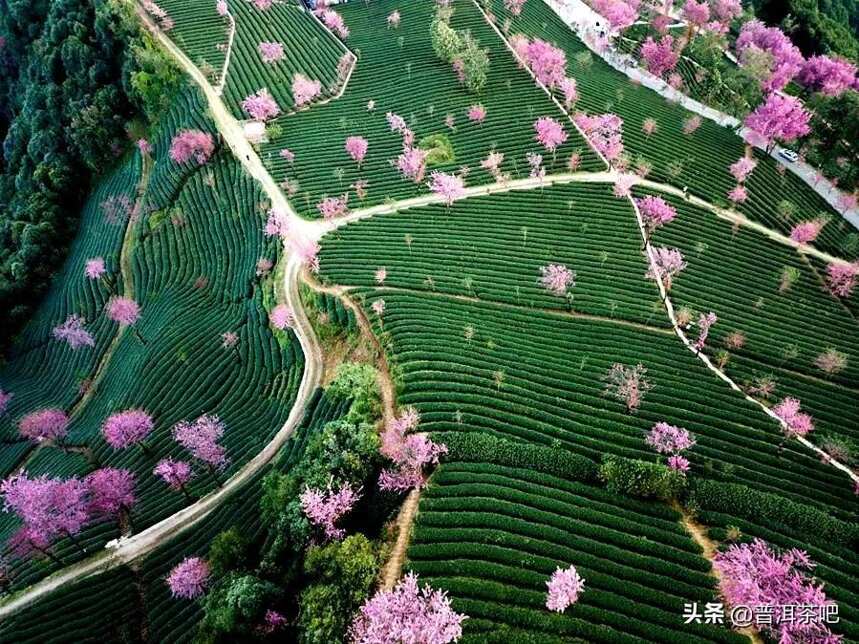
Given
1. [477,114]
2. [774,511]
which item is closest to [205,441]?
[774,511]

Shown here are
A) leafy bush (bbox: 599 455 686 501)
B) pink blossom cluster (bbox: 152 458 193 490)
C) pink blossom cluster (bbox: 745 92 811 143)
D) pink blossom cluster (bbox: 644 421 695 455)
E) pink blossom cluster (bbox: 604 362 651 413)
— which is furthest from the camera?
pink blossom cluster (bbox: 745 92 811 143)

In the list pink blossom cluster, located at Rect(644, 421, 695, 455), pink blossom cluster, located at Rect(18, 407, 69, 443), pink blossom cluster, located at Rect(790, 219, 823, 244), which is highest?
pink blossom cluster, located at Rect(644, 421, 695, 455)

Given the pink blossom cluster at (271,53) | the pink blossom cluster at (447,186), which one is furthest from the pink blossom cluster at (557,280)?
the pink blossom cluster at (271,53)

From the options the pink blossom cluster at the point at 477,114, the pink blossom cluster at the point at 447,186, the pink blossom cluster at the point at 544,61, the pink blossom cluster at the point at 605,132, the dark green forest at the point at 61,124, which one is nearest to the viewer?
the pink blossom cluster at the point at 447,186

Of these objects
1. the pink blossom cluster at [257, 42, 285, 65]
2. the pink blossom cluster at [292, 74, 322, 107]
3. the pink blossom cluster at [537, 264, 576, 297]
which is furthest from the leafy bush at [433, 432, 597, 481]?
the pink blossom cluster at [257, 42, 285, 65]

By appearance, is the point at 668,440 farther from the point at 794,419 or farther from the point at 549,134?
the point at 549,134

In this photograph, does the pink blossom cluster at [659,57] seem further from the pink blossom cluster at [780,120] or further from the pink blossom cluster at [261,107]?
the pink blossom cluster at [261,107]

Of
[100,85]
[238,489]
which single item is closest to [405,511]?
[238,489]

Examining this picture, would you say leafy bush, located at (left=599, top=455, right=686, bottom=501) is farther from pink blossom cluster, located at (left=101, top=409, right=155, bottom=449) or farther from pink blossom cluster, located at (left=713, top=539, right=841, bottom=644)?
pink blossom cluster, located at (left=101, top=409, right=155, bottom=449)
